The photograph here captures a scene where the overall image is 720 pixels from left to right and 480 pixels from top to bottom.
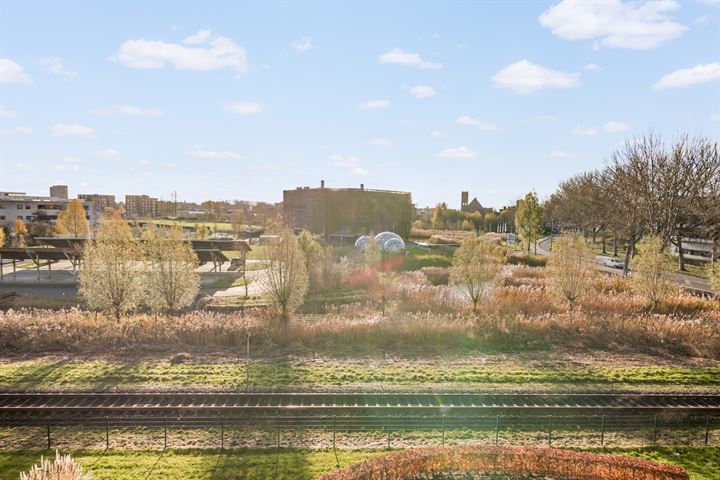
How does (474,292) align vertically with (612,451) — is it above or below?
above

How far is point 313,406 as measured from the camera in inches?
647

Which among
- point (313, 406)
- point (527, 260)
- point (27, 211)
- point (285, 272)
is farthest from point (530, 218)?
point (27, 211)

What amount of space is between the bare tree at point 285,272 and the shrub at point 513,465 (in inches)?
626

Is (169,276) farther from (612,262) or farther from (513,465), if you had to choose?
(612,262)

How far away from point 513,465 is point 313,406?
6739 millimetres

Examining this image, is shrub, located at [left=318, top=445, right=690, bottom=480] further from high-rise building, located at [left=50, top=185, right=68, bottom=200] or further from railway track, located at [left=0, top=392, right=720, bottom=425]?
high-rise building, located at [left=50, top=185, right=68, bottom=200]

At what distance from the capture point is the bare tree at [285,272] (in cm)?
2780

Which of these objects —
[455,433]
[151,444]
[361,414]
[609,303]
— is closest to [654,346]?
[609,303]

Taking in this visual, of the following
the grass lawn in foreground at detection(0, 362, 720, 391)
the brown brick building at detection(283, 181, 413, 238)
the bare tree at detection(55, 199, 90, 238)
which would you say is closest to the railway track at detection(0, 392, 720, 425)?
the grass lawn in foreground at detection(0, 362, 720, 391)

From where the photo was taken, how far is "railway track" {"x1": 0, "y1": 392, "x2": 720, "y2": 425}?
15.8 meters

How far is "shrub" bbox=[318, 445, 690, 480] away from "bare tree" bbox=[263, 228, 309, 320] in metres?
15.9

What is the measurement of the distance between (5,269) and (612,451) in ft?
197

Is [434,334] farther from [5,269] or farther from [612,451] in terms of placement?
[5,269]

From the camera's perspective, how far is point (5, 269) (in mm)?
52188
